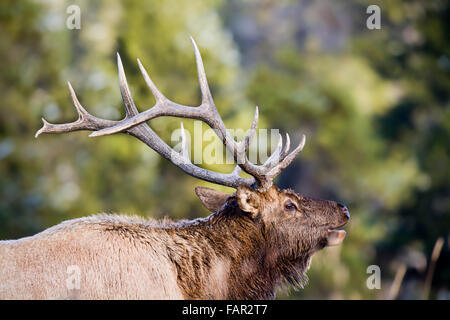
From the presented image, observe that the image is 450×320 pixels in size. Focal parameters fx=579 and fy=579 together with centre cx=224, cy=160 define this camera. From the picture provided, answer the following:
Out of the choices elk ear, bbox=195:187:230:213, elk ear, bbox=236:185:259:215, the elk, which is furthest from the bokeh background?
elk ear, bbox=236:185:259:215

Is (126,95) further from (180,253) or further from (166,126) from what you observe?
(166,126)

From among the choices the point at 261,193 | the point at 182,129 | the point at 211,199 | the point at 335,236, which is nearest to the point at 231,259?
the point at 261,193

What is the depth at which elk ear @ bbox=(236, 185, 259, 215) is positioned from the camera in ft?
16.4

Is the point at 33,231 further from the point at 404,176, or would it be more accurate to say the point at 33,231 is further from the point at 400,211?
the point at 404,176

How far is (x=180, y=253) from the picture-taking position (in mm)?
4742

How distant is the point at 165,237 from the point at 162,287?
522mm

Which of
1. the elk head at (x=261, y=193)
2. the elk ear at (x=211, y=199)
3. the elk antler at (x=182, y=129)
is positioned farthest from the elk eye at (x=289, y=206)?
the elk ear at (x=211, y=199)

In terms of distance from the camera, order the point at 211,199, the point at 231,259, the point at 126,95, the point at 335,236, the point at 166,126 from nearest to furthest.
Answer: the point at 231,259 → the point at 126,95 → the point at 335,236 → the point at 211,199 → the point at 166,126

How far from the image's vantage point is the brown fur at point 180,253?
419cm

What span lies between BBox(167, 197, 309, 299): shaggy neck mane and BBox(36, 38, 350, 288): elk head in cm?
7

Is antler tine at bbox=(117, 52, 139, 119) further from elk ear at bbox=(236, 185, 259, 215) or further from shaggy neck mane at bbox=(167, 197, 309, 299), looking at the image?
elk ear at bbox=(236, 185, 259, 215)

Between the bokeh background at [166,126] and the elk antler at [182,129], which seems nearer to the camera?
the elk antler at [182,129]

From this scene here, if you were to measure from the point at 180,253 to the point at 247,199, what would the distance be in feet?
2.51

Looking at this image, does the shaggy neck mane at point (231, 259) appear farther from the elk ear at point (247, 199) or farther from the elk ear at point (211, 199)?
the elk ear at point (211, 199)
